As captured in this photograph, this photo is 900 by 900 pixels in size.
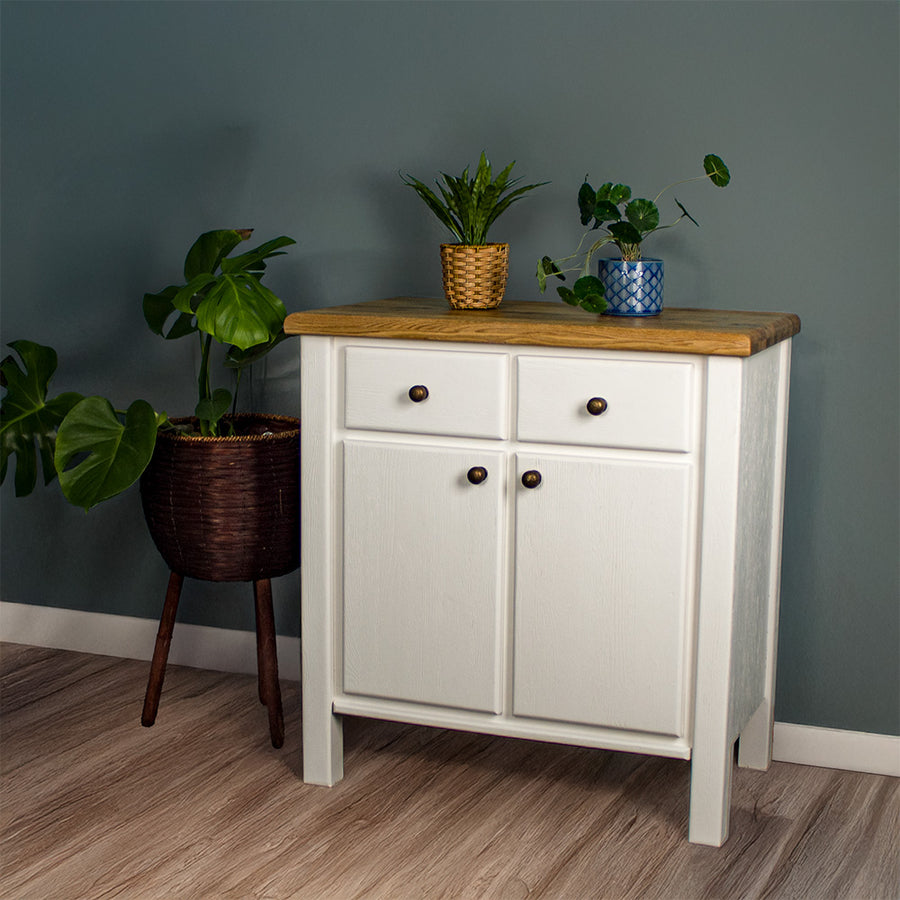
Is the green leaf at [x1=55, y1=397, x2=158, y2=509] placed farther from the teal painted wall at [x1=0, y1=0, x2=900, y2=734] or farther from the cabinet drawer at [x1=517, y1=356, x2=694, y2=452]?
the cabinet drawer at [x1=517, y1=356, x2=694, y2=452]

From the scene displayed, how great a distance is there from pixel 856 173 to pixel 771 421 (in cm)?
47

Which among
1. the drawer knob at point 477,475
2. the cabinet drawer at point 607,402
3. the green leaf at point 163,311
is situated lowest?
the drawer knob at point 477,475

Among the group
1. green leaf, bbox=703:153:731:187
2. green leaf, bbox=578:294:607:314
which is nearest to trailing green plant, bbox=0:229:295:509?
green leaf, bbox=578:294:607:314

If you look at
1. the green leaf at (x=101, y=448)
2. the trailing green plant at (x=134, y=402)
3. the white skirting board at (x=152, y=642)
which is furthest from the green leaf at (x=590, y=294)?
the white skirting board at (x=152, y=642)

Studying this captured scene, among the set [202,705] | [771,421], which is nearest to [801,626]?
[771,421]

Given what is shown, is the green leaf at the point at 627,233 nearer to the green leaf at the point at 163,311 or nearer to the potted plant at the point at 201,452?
the potted plant at the point at 201,452

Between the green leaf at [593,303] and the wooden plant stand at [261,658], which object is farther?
the wooden plant stand at [261,658]

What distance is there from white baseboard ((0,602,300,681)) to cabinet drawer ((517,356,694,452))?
3.24 ft

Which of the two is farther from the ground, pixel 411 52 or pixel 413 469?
pixel 411 52

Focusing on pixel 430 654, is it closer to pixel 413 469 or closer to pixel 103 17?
pixel 413 469

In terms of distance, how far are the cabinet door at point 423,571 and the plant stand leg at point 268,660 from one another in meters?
0.30

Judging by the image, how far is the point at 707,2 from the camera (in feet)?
7.22

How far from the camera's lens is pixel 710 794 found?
1.94m

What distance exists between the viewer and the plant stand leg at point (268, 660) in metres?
2.33
